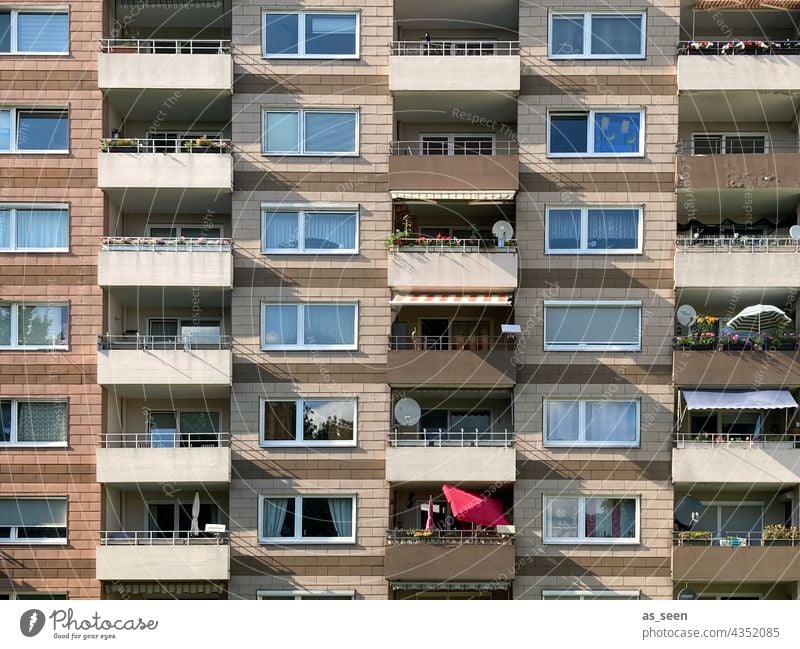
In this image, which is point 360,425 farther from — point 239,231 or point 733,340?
point 733,340

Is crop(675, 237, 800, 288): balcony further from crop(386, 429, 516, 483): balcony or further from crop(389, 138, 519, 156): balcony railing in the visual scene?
crop(386, 429, 516, 483): balcony

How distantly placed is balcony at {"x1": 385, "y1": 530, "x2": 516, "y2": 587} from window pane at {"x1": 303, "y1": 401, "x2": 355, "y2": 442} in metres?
3.47

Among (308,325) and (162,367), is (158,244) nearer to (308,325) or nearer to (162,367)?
(162,367)

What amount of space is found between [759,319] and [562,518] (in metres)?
7.48

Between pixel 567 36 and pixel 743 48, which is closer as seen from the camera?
pixel 743 48

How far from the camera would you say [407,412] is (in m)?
39.3

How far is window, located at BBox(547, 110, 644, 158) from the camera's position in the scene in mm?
40062

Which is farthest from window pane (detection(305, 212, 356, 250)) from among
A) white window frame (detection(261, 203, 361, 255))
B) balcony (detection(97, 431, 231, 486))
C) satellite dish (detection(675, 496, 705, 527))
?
satellite dish (detection(675, 496, 705, 527))

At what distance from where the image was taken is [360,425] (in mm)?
39375

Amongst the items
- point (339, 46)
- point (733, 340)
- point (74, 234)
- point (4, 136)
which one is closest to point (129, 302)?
point (74, 234)

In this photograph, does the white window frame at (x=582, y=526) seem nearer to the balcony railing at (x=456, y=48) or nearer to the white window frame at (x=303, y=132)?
the white window frame at (x=303, y=132)

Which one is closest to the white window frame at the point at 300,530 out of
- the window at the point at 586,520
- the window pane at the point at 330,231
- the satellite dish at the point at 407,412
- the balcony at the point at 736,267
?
the satellite dish at the point at 407,412

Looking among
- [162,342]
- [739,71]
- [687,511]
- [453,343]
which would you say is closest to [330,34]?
[453,343]
